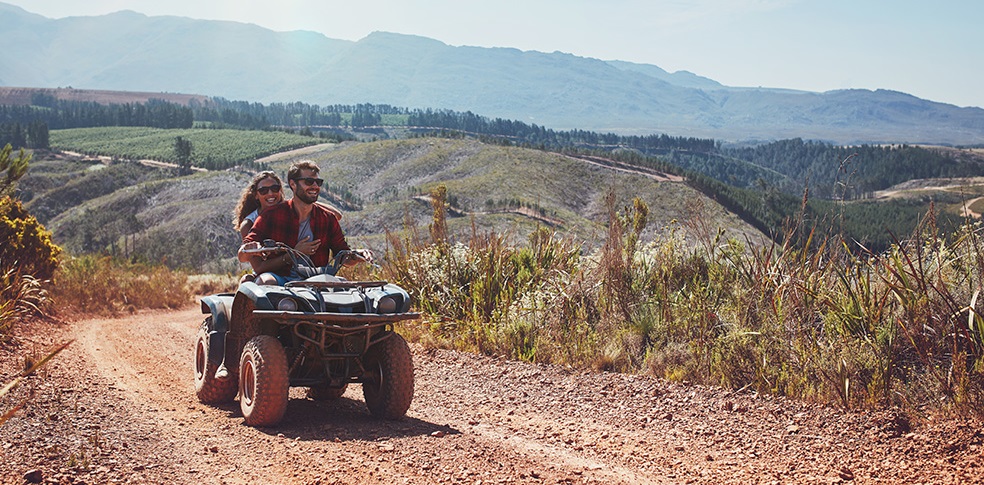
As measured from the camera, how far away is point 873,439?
5375 mm

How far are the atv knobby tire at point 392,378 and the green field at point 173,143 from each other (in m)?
122

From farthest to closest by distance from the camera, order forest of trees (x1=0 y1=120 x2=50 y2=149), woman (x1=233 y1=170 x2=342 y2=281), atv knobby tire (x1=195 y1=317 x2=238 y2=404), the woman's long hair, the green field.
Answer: the green field
forest of trees (x1=0 y1=120 x2=50 y2=149)
the woman's long hair
woman (x1=233 y1=170 x2=342 y2=281)
atv knobby tire (x1=195 y1=317 x2=238 y2=404)

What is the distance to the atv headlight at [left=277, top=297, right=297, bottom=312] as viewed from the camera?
567 centimetres

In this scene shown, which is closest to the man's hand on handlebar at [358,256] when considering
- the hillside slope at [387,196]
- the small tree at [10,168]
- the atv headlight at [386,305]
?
the atv headlight at [386,305]

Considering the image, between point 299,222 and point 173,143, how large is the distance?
155846mm

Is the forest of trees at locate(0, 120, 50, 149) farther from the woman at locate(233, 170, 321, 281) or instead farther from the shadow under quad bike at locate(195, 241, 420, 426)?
the shadow under quad bike at locate(195, 241, 420, 426)

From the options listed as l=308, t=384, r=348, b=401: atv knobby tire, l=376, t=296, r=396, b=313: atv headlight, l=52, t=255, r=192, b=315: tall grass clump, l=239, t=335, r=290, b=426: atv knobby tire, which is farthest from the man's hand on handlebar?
l=52, t=255, r=192, b=315: tall grass clump

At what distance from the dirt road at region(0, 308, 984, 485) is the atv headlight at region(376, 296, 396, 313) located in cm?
80

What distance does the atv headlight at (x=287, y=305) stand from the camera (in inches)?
223

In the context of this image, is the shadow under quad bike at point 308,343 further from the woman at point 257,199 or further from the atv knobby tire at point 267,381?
the woman at point 257,199

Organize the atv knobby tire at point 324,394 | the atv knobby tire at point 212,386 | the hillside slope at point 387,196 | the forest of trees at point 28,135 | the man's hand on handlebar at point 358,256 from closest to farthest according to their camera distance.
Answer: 1. the man's hand on handlebar at point 358,256
2. the atv knobby tire at point 212,386
3. the atv knobby tire at point 324,394
4. the hillside slope at point 387,196
5. the forest of trees at point 28,135

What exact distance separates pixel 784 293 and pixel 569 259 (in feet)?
11.9

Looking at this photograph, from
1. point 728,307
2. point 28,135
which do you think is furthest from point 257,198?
point 28,135

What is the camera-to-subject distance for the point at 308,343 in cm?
593
